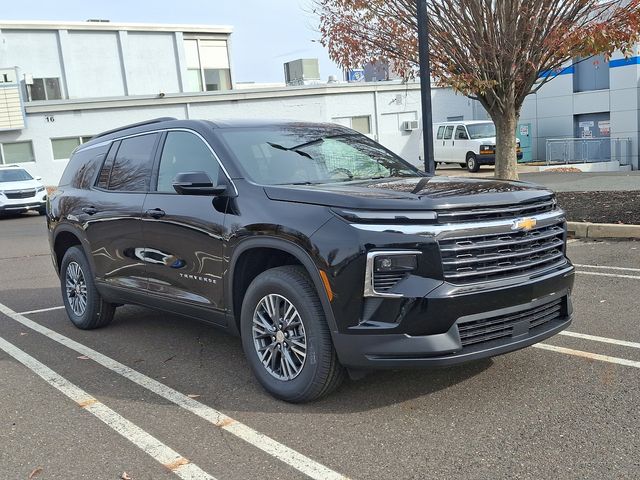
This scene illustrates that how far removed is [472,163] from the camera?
2770 centimetres

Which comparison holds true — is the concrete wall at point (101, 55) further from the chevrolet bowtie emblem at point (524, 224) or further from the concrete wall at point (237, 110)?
the chevrolet bowtie emblem at point (524, 224)

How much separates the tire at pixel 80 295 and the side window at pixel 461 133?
2368 centimetres

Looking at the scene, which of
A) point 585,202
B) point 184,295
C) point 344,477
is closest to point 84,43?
point 585,202

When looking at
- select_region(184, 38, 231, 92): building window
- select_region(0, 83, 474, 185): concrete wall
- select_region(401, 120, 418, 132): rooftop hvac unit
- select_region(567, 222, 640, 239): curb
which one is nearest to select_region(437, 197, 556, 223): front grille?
select_region(567, 222, 640, 239): curb

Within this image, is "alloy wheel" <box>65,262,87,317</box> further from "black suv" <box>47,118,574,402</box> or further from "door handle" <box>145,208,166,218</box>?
"door handle" <box>145,208,166,218</box>

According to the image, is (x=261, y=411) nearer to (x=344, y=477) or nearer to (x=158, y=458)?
(x=158, y=458)

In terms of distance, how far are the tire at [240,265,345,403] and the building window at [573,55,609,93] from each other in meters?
28.8

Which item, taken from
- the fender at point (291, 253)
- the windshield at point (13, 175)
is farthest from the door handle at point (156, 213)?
the windshield at point (13, 175)

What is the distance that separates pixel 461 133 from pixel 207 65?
1486cm

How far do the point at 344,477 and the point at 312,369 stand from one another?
85 cm

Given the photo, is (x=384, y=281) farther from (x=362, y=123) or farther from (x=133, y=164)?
(x=362, y=123)

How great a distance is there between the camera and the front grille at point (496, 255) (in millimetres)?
3635

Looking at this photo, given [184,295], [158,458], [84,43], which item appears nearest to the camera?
[158,458]

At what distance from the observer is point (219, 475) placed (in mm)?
3281
